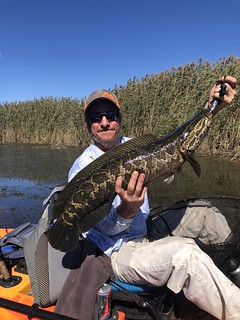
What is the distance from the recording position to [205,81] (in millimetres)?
11023

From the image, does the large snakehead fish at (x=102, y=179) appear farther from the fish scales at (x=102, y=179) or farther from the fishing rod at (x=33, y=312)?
the fishing rod at (x=33, y=312)

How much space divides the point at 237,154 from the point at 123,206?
8251mm

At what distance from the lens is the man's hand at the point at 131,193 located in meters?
2.42

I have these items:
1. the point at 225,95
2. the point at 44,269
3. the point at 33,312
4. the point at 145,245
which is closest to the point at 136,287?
the point at 145,245

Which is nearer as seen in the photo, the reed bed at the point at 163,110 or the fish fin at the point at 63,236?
the fish fin at the point at 63,236

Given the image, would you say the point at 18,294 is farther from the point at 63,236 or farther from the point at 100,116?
the point at 100,116

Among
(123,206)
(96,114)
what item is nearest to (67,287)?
(123,206)

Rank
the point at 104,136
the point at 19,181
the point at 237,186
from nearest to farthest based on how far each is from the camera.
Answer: the point at 104,136 → the point at 237,186 → the point at 19,181

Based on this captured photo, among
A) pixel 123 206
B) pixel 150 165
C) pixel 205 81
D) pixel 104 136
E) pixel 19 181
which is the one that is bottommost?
pixel 19 181

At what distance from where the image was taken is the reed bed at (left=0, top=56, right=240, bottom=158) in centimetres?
1046

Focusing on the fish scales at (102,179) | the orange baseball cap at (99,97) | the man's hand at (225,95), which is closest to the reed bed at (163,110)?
the man's hand at (225,95)

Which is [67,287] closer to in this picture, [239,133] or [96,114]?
[96,114]

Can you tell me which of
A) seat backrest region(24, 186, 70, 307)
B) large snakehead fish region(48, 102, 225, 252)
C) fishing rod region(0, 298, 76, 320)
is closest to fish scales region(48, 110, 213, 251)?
large snakehead fish region(48, 102, 225, 252)

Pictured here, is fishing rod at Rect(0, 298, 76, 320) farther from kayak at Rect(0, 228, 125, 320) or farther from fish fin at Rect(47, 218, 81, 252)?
fish fin at Rect(47, 218, 81, 252)
